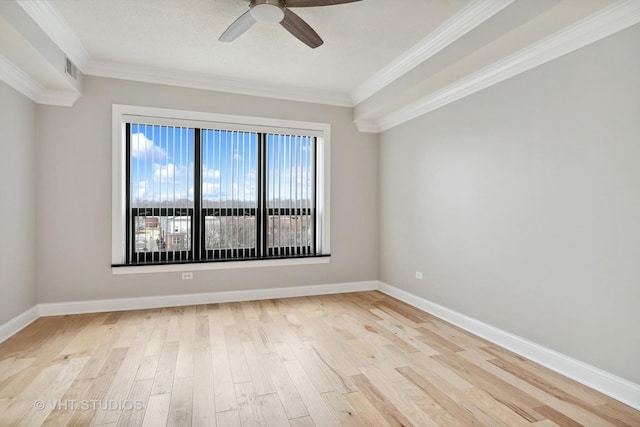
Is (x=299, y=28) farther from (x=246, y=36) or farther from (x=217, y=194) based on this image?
(x=217, y=194)

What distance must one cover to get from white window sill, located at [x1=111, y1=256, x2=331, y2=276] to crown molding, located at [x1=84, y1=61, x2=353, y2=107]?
7.22 feet

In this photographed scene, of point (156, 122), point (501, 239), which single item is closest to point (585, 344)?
point (501, 239)

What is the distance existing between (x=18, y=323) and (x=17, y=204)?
1162mm

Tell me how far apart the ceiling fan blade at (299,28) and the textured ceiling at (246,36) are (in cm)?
19

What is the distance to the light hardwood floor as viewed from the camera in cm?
200

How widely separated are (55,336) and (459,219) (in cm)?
412

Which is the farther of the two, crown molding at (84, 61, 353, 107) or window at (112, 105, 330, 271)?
window at (112, 105, 330, 271)

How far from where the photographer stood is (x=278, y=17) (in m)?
2.60

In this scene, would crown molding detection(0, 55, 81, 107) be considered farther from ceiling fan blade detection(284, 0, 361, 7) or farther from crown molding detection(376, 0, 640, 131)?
crown molding detection(376, 0, 640, 131)

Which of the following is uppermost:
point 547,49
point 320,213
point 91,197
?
point 547,49

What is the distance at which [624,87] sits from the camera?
2201 mm

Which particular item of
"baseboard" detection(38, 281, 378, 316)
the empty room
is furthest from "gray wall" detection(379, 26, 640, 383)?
"baseboard" detection(38, 281, 378, 316)

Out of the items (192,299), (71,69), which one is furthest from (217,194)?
(71,69)

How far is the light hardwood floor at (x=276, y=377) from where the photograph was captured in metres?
2.00
